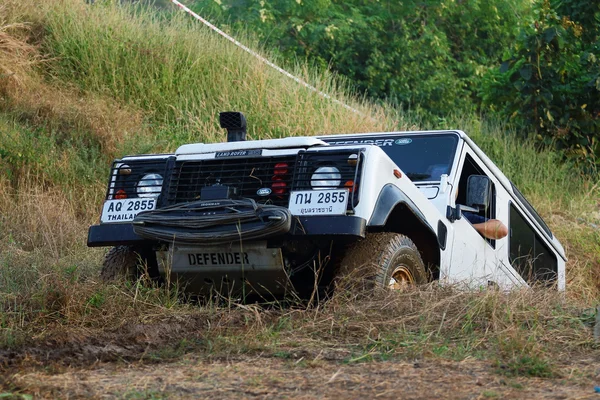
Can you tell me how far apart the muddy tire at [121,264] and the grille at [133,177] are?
0.39m

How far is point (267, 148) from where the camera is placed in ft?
20.1

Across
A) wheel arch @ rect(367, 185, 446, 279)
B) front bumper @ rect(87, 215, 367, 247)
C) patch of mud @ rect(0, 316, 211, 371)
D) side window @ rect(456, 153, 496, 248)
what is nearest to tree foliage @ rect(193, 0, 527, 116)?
side window @ rect(456, 153, 496, 248)

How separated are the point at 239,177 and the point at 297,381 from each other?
6.76ft

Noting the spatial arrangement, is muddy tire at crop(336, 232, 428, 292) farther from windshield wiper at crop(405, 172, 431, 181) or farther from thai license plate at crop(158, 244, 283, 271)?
windshield wiper at crop(405, 172, 431, 181)

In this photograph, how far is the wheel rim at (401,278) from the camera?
621cm

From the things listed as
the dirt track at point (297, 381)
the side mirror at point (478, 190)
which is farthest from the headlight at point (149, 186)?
the side mirror at point (478, 190)

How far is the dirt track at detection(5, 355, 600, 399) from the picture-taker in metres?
4.03

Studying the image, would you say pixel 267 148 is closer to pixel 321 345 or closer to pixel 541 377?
pixel 321 345

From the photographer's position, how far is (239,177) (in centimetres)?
611

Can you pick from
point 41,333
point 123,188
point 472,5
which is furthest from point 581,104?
point 41,333

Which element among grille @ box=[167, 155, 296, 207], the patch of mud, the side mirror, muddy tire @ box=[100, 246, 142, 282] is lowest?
the patch of mud

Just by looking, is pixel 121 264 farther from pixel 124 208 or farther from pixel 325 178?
pixel 325 178

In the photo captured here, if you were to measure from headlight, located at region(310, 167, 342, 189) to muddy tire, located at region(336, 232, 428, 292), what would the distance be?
19.0 inches

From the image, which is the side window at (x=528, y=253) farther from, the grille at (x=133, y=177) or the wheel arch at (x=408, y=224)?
the grille at (x=133, y=177)
